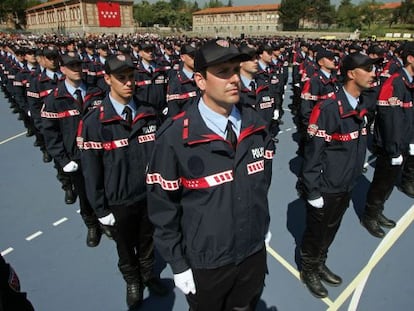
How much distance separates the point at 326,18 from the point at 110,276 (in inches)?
3848

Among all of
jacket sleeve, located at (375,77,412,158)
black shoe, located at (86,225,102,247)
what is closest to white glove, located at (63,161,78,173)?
black shoe, located at (86,225,102,247)

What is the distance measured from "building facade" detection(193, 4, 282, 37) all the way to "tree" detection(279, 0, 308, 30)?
4630mm

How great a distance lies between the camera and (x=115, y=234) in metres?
3.38

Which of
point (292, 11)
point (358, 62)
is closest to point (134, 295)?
point (358, 62)

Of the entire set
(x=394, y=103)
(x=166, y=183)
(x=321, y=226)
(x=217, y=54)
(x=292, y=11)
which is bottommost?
(x=321, y=226)

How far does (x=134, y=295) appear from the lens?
351 centimetres

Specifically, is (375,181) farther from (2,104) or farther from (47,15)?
(47,15)

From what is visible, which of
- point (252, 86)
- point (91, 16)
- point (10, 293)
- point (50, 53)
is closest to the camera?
point (10, 293)

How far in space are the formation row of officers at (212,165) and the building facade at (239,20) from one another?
81400mm

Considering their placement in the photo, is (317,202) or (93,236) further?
(93,236)

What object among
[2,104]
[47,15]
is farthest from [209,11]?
[2,104]

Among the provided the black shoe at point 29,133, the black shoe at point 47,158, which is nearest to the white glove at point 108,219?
the black shoe at point 47,158

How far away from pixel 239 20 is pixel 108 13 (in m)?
39.9

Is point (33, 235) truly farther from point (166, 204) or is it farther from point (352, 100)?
point (352, 100)
